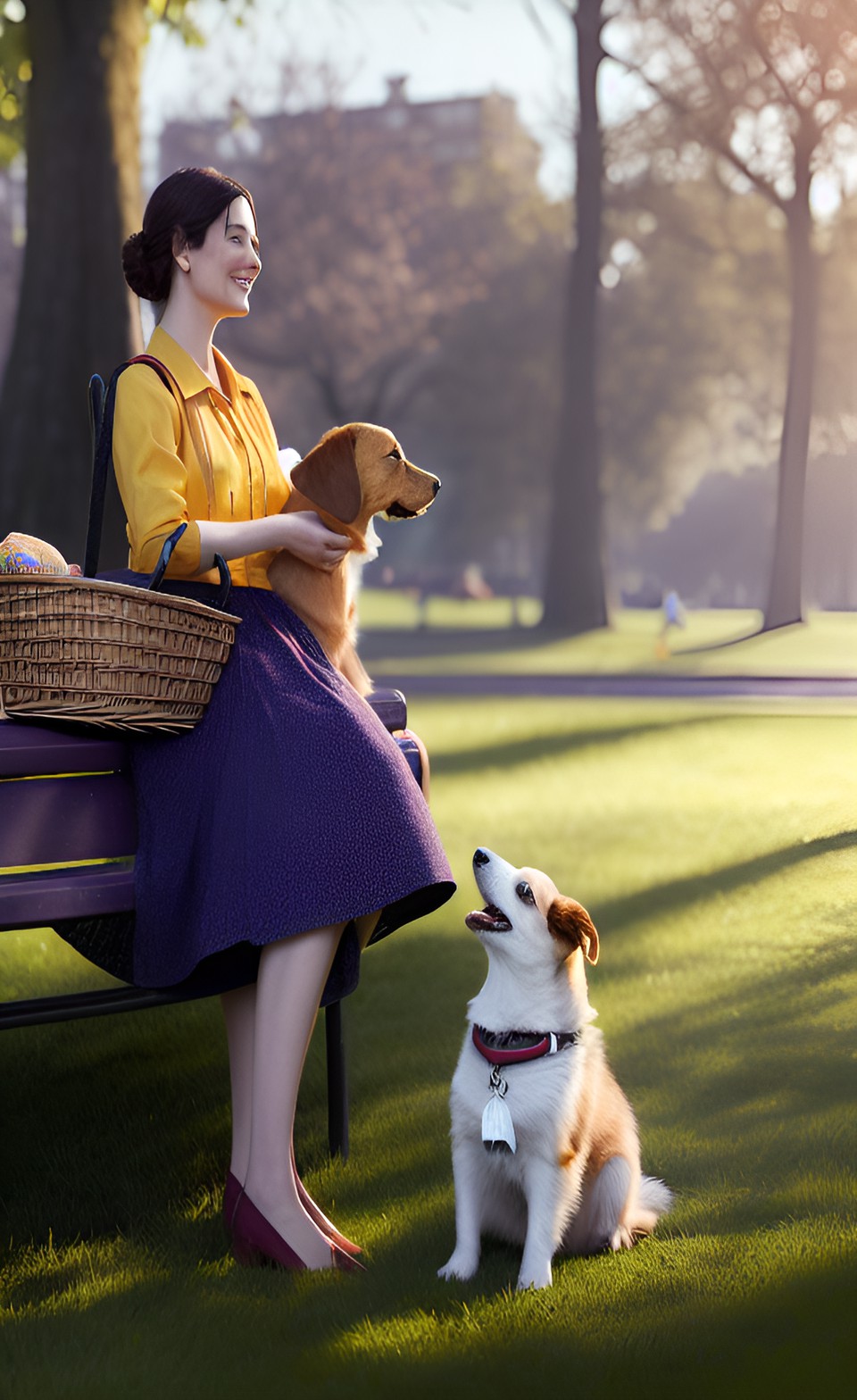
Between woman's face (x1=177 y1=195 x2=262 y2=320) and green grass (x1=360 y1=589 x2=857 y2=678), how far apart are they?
3128 mm

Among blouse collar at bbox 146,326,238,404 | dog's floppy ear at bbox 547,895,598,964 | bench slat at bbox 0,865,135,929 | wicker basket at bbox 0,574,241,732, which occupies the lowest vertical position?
dog's floppy ear at bbox 547,895,598,964

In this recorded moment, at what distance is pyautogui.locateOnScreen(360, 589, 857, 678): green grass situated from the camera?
18.4 feet

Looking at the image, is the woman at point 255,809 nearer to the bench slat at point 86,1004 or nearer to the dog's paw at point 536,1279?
the bench slat at point 86,1004

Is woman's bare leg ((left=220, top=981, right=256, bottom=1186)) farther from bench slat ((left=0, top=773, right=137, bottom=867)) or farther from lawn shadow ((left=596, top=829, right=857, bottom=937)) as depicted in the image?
lawn shadow ((left=596, top=829, right=857, bottom=937))

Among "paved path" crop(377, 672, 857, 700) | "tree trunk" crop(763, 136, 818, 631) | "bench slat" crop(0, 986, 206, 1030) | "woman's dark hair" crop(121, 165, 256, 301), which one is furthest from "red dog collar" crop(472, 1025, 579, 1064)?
Answer: "tree trunk" crop(763, 136, 818, 631)

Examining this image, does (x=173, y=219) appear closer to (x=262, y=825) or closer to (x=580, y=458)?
(x=262, y=825)

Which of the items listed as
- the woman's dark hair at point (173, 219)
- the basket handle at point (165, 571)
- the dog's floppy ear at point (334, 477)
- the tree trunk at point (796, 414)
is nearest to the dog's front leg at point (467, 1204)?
the basket handle at point (165, 571)

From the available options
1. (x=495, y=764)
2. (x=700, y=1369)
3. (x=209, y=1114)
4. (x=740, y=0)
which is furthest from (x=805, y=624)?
(x=700, y=1369)

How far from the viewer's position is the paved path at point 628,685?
17.8 feet

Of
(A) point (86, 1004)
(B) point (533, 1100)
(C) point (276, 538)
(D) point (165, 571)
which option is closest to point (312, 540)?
→ (C) point (276, 538)

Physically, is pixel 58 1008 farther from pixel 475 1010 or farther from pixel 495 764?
pixel 495 764

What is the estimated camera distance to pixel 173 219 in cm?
274

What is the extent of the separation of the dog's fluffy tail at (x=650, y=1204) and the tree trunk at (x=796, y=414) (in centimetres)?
311

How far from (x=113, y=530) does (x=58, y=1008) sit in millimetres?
3681
